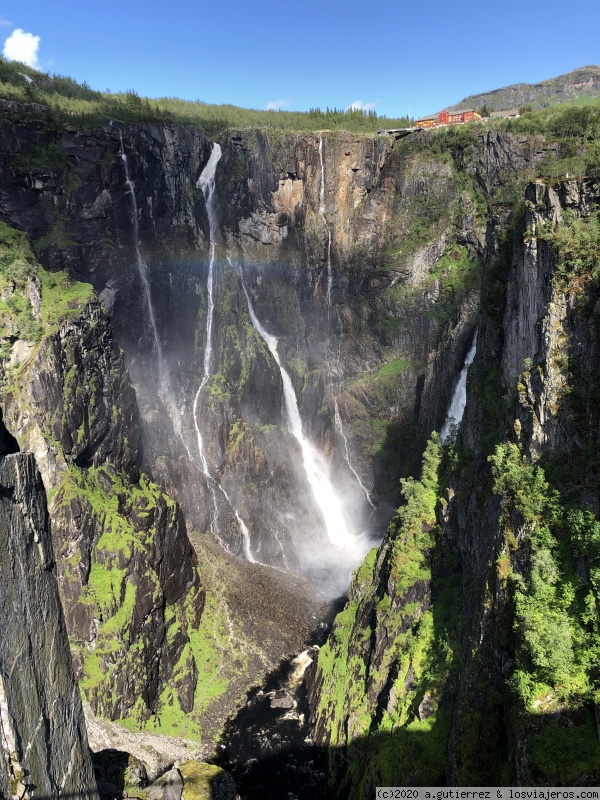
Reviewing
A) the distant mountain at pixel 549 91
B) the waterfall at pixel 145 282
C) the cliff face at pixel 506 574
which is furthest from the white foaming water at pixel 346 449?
the distant mountain at pixel 549 91

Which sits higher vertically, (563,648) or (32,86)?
(32,86)

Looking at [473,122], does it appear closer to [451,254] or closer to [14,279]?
[451,254]

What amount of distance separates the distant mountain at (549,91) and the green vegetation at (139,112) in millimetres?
31587

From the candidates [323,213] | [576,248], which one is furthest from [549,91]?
[576,248]

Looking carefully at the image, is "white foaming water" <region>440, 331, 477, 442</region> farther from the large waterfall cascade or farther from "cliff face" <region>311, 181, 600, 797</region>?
the large waterfall cascade

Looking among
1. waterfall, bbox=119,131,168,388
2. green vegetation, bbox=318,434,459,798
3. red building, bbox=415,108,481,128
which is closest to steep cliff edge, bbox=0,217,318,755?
green vegetation, bbox=318,434,459,798

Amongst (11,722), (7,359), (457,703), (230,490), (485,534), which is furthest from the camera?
(230,490)

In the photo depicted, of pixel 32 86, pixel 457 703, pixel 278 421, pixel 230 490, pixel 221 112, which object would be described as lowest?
pixel 457 703

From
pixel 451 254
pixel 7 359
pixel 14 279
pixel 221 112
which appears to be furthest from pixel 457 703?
pixel 221 112

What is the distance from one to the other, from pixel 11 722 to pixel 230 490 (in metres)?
45.3

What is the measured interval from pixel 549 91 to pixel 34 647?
12368 centimetres

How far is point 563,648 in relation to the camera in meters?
15.7

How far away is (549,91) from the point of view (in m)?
104

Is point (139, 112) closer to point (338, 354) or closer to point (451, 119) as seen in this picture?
point (338, 354)
